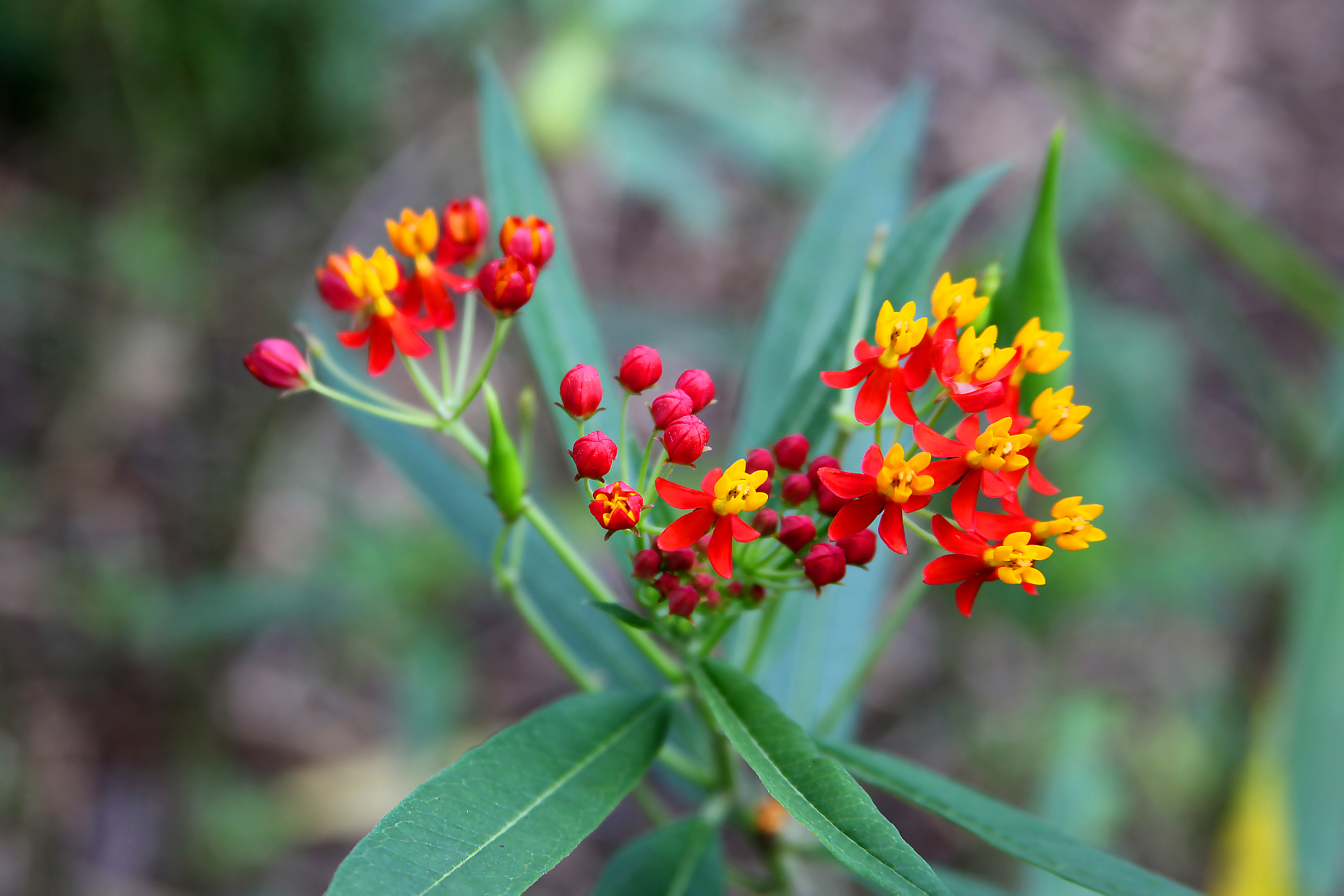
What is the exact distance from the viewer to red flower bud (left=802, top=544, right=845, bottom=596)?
1.07 m

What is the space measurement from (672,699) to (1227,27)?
18.8 feet

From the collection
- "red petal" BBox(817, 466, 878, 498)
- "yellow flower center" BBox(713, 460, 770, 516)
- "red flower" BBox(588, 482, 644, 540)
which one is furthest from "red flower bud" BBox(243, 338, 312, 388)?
"red petal" BBox(817, 466, 878, 498)

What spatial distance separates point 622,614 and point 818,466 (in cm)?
29

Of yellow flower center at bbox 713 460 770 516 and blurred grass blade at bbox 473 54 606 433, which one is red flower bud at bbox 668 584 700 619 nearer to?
yellow flower center at bbox 713 460 770 516

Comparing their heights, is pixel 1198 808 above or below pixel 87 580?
above

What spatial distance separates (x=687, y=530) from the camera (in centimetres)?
108

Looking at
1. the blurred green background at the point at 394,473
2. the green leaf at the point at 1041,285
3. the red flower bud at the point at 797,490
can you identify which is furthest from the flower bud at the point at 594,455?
the blurred green background at the point at 394,473

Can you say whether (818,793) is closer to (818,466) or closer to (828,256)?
(818,466)

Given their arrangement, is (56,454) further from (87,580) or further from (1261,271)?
(1261,271)

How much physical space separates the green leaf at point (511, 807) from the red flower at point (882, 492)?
0.36m

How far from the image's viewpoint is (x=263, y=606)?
118 inches

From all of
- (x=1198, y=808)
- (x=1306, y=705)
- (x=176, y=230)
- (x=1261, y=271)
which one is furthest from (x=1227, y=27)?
(x=176, y=230)

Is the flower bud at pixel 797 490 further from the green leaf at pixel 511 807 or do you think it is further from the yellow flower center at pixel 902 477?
the green leaf at pixel 511 807

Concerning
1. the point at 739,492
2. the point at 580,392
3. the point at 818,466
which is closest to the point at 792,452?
the point at 818,466
